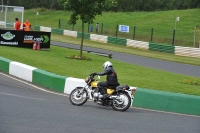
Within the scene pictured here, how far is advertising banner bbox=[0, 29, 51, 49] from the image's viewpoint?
94.6ft

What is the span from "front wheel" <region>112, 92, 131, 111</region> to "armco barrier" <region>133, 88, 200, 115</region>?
1.33m

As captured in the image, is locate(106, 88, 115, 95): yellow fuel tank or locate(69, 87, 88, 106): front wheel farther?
locate(69, 87, 88, 106): front wheel

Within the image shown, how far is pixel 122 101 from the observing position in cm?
1262

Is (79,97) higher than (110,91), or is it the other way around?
(110,91)

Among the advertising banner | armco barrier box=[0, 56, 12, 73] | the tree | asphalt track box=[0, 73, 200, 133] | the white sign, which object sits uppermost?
the tree

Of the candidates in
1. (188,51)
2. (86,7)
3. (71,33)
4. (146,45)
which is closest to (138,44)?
(146,45)

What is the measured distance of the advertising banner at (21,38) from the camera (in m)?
28.8

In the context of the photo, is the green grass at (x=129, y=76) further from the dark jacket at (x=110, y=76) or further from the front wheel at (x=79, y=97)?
the front wheel at (x=79, y=97)

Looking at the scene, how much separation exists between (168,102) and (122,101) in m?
1.66

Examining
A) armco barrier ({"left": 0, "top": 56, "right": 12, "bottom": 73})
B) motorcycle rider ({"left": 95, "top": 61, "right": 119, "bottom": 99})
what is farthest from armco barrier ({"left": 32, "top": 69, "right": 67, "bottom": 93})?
motorcycle rider ({"left": 95, "top": 61, "right": 119, "bottom": 99})

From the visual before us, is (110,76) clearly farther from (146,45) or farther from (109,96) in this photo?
(146,45)

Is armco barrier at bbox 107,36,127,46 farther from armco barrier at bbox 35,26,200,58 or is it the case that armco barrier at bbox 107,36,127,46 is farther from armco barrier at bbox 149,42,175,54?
armco barrier at bbox 149,42,175,54

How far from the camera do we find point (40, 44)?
97.2 ft

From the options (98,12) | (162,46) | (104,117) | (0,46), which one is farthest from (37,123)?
(162,46)
